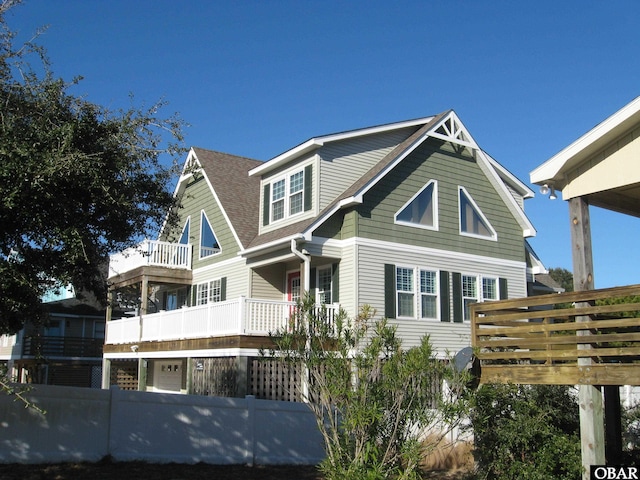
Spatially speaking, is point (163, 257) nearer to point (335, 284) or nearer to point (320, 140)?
point (335, 284)

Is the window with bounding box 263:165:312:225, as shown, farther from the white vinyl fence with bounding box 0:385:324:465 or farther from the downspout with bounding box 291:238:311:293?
the white vinyl fence with bounding box 0:385:324:465

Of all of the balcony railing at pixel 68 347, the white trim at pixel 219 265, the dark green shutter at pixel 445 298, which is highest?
the white trim at pixel 219 265

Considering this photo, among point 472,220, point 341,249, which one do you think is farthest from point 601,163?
point 472,220

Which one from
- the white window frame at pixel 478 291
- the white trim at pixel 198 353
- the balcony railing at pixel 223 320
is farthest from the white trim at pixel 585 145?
the white window frame at pixel 478 291

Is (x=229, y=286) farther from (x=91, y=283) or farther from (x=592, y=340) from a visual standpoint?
(x=592, y=340)

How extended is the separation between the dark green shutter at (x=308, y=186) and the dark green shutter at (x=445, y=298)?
15.0 ft

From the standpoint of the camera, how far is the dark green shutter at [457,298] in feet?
69.1

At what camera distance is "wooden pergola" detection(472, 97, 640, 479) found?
30.5 ft

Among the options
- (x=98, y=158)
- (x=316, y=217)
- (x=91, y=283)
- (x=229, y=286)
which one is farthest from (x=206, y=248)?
(x=98, y=158)

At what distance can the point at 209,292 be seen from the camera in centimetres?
2386

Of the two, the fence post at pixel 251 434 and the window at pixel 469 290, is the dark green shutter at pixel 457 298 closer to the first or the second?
the window at pixel 469 290

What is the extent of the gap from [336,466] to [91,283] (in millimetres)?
5446

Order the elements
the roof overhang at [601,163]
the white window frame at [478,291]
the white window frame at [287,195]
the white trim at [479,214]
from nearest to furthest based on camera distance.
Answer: the roof overhang at [601,163] → the white window frame at [287,195] → the white window frame at [478,291] → the white trim at [479,214]

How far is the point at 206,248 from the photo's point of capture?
80.5 feet
